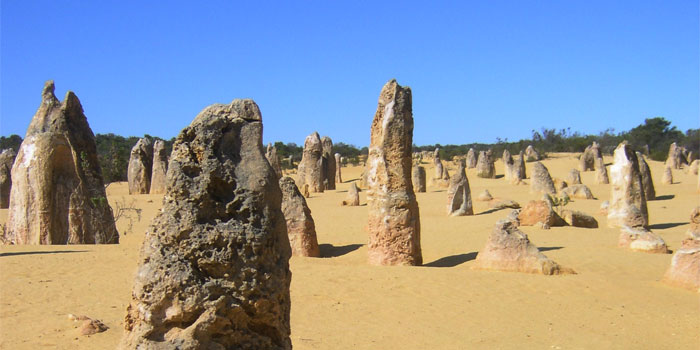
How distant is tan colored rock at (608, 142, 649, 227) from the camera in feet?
46.4

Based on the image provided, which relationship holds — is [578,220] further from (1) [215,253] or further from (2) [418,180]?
(1) [215,253]

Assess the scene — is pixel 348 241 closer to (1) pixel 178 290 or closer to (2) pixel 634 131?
(1) pixel 178 290

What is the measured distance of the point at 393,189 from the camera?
9.82 metres

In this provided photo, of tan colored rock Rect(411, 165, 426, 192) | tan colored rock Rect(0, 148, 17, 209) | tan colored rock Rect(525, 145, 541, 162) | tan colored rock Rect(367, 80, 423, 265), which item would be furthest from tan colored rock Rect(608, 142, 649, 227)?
tan colored rock Rect(525, 145, 541, 162)

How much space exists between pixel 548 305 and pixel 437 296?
1283 millimetres

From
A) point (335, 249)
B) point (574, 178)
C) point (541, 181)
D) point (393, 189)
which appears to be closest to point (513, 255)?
point (393, 189)

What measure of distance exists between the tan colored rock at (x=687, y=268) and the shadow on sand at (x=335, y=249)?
5430mm

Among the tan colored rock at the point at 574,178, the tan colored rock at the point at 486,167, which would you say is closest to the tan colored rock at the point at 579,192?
the tan colored rock at the point at 574,178

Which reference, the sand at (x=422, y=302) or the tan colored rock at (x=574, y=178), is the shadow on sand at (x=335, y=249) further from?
the tan colored rock at (x=574, y=178)


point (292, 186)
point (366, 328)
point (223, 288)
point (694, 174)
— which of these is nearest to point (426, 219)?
point (292, 186)

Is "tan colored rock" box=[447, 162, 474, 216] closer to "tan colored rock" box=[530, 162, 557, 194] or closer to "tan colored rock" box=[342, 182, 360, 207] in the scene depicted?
"tan colored rock" box=[342, 182, 360, 207]

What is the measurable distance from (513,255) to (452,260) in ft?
5.71

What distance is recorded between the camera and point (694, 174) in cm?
3039

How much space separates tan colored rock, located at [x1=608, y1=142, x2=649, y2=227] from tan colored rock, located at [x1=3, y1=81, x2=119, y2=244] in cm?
1079
